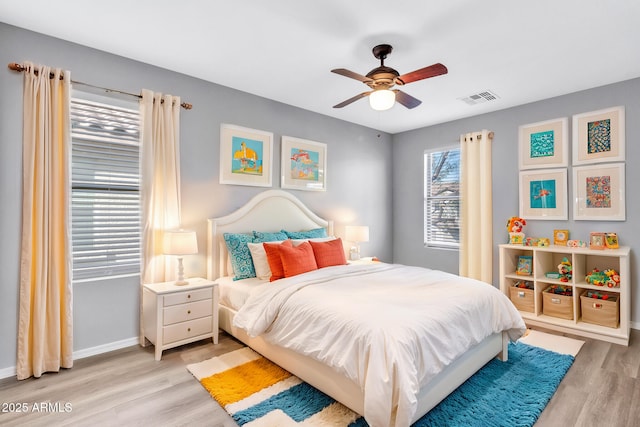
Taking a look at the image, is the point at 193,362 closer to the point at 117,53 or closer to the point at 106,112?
the point at 106,112

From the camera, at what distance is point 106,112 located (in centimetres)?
293

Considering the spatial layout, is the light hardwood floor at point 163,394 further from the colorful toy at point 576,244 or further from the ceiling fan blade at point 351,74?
the ceiling fan blade at point 351,74

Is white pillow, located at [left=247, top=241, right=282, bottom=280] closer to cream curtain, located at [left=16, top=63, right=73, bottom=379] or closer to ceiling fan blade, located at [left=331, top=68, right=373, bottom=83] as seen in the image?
cream curtain, located at [left=16, top=63, right=73, bottom=379]

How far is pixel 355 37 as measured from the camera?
2629 millimetres

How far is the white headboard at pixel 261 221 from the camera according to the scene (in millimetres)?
3479

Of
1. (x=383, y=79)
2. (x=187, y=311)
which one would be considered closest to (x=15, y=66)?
(x=187, y=311)

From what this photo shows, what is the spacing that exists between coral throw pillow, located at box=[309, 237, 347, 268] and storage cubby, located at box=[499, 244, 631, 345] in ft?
6.70

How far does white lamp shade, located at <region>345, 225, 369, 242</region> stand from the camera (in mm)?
4590

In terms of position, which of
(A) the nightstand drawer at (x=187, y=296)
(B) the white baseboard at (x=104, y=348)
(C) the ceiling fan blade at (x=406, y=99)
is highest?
(C) the ceiling fan blade at (x=406, y=99)

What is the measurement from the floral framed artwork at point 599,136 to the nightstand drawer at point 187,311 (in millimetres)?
4318

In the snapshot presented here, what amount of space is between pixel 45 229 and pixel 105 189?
55 centimetres

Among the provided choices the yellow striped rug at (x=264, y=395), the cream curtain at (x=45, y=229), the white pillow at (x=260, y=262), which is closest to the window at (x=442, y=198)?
the white pillow at (x=260, y=262)

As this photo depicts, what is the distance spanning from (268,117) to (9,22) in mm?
2330

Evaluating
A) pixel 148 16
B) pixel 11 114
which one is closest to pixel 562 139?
pixel 148 16
